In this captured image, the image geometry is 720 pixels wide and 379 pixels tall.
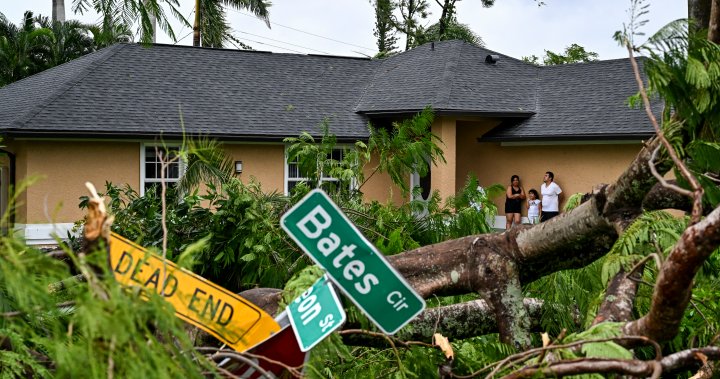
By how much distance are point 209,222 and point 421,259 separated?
476 cm

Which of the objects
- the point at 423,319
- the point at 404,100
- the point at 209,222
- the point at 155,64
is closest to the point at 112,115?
the point at 155,64

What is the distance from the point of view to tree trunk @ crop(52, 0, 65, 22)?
3438cm

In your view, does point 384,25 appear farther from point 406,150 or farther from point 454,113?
point 406,150

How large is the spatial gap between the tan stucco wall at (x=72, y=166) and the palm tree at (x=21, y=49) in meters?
12.6

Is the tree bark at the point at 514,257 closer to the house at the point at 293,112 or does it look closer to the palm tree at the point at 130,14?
the palm tree at the point at 130,14

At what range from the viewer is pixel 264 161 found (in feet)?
63.2

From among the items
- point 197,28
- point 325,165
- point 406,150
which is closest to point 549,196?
point 325,165

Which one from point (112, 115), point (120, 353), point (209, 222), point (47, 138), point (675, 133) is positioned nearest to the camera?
point (120, 353)

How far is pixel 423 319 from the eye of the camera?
4.01 meters

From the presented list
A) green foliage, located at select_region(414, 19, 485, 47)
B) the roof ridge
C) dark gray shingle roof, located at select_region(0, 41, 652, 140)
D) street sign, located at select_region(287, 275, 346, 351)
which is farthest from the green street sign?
green foliage, located at select_region(414, 19, 485, 47)

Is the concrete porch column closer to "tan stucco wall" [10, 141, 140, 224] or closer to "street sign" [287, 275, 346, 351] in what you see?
"tan stucco wall" [10, 141, 140, 224]

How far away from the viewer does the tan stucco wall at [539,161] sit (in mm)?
18531

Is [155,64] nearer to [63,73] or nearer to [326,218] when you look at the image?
[63,73]

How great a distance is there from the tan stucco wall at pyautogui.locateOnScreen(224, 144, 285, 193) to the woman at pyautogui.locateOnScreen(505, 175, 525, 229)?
496 centimetres
